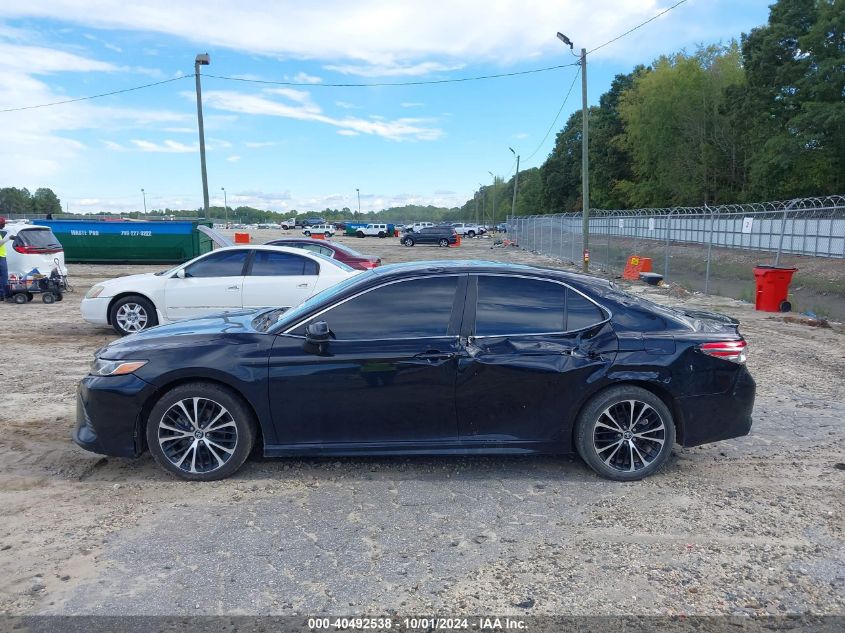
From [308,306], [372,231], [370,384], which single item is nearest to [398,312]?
[370,384]

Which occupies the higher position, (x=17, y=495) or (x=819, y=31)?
(x=819, y=31)

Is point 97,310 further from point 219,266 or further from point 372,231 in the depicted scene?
point 372,231

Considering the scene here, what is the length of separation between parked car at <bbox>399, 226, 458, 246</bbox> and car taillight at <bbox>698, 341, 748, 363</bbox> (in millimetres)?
48112

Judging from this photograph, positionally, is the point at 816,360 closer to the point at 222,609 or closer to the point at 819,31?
the point at 222,609

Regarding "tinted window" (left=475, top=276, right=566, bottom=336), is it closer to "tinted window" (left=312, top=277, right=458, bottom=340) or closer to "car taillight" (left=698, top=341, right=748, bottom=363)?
"tinted window" (left=312, top=277, right=458, bottom=340)

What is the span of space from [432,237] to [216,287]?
43.9 m

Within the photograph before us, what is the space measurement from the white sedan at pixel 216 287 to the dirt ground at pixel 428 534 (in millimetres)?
4209

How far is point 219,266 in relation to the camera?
9992 mm

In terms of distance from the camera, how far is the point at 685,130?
5672 centimetres

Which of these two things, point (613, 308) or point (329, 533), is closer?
point (329, 533)

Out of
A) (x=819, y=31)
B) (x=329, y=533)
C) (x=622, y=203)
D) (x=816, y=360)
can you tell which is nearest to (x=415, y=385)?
(x=329, y=533)

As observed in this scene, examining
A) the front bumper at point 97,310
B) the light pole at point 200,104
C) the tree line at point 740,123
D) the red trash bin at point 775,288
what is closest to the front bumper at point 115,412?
the front bumper at point 97,310

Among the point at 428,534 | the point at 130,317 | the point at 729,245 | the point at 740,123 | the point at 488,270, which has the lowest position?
the point at 428,534

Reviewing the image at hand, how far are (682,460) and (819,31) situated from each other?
4559 cm
